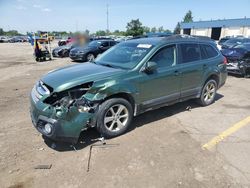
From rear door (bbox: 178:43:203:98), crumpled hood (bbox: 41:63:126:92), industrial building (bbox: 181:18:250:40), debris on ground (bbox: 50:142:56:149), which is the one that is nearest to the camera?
crumpled hood (bbox: 41:63:126:92)

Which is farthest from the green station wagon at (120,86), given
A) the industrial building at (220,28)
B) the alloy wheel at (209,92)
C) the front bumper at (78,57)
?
the industrial building at (220,28)

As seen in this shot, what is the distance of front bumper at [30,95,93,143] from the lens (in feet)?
11.6

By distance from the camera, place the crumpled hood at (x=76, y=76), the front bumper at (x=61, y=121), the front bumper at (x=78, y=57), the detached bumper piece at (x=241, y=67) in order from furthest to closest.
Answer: the front bumper at (x=78, y=57), the detached bumper piece at (x=241, y=67), the crumpled hood at (x=76, y=76), the front bumper at (x=61, y=121)

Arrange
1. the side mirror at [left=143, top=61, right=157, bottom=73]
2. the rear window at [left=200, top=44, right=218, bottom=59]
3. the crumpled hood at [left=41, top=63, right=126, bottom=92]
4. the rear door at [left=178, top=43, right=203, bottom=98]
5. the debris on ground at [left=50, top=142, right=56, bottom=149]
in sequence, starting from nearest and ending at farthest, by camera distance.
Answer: the crumpled hood at [left=41, top=63, right=126, bottom=92]
the debris on ground at [left=50, top=142, right=56, bottom=149]
the side mirror at [left=143, top=61, right=157, bottom=73]
the rear door at [left=178, top=43, right=203, bottom=98]
the rear window at [left=200, top=44, right=218, bottom=59]

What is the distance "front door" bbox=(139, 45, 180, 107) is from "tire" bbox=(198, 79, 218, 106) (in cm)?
113

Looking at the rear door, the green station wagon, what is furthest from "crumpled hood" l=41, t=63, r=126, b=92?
the rear door

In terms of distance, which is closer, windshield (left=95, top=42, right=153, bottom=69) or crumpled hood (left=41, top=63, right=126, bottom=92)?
crumpled hood (left=41, top=63, right=126, bottom=92)

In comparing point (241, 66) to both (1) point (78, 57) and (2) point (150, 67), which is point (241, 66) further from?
Result: (1) point (78, 57)

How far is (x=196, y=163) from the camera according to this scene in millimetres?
3482

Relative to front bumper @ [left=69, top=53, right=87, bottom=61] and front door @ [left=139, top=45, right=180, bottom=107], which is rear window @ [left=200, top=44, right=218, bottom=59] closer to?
front door @ [left=139, top=45, right=180, bottom=107]

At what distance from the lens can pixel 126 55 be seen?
4.92 metres

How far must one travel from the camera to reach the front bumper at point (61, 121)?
11.6 feet

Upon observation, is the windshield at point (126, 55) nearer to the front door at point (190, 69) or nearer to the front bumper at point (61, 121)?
the front door at point (190, 69)

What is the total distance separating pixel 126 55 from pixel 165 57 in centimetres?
84
